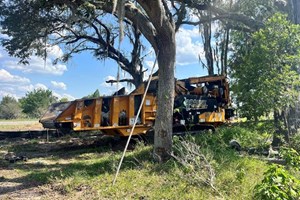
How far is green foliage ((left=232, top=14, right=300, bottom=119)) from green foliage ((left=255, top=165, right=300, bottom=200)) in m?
3.56

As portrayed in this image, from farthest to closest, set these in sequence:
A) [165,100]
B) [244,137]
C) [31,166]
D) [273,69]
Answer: [31,166]
[244,137]
[165,100]
[273,69]

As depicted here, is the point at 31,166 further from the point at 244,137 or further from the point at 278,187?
the point at 278,187

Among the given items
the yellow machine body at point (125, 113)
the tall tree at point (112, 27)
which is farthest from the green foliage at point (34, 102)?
the yellow machine body at point (125, 113)

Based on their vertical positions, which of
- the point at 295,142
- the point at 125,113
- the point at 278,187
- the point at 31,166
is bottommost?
the point at 31,166

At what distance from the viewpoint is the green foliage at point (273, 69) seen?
7.71m

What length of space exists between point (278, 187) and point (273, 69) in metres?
4.17

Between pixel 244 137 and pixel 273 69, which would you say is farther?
pixel 244 137

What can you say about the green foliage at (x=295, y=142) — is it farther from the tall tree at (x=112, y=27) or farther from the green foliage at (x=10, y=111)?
the green foliage at (x=10, y=111)

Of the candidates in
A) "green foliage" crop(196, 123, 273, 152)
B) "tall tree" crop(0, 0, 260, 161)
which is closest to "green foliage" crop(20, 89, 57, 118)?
"tall tree" crop(0, 0, 260, 161)

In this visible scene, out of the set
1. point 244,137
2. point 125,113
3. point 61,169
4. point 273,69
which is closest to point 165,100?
point 244,137

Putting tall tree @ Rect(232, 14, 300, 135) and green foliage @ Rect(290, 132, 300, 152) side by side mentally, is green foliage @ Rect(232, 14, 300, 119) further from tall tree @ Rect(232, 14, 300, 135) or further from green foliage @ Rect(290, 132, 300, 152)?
green foliage @ Rect(290, 132, 300, 152)

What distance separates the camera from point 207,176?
6.16 meters

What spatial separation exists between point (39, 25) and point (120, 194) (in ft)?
32.9

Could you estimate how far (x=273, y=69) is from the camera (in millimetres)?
7816
